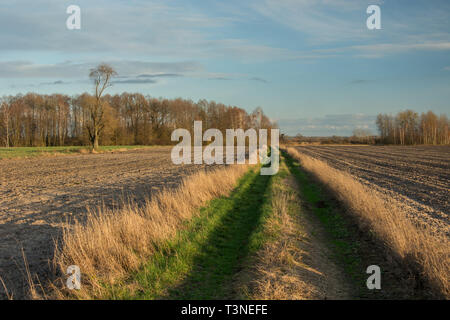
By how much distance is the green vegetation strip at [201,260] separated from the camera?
5.53 m

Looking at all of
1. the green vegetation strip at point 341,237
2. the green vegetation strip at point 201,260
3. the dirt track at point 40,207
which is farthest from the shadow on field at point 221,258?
the dirt track at point 40,207

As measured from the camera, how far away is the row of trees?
113312 millimetres

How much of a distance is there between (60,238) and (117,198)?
17.7 ft

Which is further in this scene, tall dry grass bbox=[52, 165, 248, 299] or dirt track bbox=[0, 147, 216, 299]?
dirt track bbox=[0, 147, 216, 299]

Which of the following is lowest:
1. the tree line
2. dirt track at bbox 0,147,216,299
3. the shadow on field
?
the shadow on field

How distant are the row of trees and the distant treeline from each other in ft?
177

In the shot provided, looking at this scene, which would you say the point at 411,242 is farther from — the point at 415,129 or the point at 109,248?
the point at 415,129

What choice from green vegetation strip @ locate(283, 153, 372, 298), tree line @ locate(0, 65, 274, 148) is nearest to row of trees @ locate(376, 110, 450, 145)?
tree line @ locate(0, 65, 274, 148)

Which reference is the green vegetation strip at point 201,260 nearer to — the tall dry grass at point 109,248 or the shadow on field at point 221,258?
the shadow on field at point 221,258

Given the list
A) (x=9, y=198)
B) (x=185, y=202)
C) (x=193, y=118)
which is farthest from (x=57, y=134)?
(x=185, y=202)

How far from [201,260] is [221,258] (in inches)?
18.9

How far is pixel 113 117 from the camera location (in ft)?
229

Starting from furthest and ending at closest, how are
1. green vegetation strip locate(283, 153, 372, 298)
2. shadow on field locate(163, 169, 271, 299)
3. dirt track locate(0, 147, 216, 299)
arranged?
dirt track locate(0, 147, 216, 299)
green vegetation strip locate(283, 153, 372, 298)
shadow on field locate(163, 169, 271, 299)

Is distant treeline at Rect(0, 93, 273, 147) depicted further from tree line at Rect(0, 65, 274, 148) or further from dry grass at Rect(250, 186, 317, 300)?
dry grass at Rect(250, 186, 317, 300)
